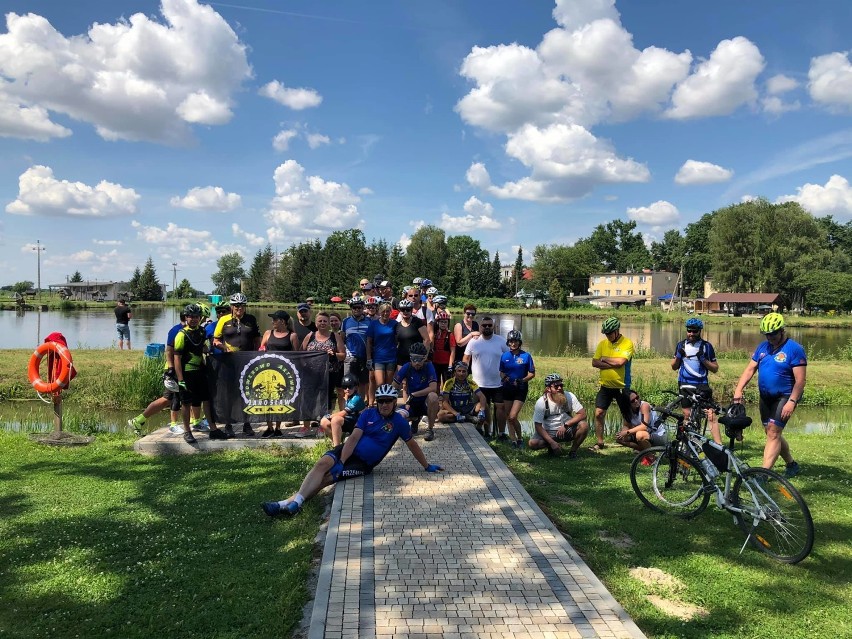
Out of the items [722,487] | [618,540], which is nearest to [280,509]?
[618,540]

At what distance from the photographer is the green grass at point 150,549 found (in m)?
3.66

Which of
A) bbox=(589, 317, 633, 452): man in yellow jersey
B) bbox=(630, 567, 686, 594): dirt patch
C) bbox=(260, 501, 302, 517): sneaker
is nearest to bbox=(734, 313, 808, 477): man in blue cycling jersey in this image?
bbox=(589, 317, 633, 452): man in yellow jersey

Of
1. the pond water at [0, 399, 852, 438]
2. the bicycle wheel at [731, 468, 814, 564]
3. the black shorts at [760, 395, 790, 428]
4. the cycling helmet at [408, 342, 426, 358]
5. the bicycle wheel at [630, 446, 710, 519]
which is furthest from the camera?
the pond water at [0, 399, 852, 438]

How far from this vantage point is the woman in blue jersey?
8.57 meters

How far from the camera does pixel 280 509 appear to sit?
5410 mm

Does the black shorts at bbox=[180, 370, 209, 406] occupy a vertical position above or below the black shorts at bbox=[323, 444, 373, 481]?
above

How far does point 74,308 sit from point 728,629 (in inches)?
2934

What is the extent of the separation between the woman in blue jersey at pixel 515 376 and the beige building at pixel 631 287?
274ft

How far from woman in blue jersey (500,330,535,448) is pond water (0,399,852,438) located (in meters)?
2.53

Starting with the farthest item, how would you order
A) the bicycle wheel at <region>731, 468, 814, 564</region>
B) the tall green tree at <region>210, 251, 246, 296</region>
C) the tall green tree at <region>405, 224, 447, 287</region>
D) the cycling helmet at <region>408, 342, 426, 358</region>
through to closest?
the tall green tree at <region>210, 251, 246, 296</region> → the tall green tree at <region>405, 224, 447, 287</region> → the cycling helmet at <region>408, 342, 426, 358</region> → the bicycle wheel at <region>731, 468, 814, 564</region>

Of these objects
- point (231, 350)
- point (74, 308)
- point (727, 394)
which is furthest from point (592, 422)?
point (74, 308)

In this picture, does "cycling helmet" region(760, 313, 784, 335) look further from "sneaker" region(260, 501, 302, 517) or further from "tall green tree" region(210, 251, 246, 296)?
"tall green tree" region(210, 251, 246, 296)

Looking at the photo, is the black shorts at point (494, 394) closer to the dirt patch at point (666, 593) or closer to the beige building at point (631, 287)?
the dirt patch at point (666, 593)

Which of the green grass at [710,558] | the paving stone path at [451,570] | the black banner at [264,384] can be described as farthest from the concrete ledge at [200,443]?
the green grass at [710,558]
